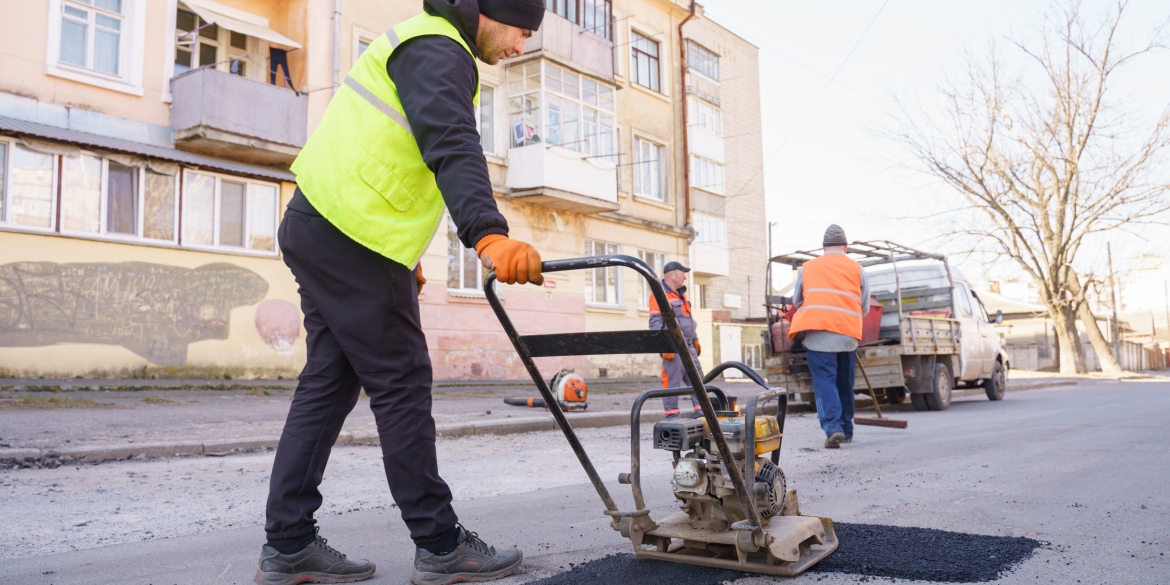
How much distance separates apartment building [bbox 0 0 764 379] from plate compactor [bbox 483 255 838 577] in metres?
12.0

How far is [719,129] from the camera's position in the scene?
31891 millimetres

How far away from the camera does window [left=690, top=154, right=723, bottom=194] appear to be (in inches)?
1159

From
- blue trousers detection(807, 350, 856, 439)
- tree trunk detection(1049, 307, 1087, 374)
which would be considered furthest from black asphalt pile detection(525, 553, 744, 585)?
tree trunk detection(1049, 307, 1087, 374)

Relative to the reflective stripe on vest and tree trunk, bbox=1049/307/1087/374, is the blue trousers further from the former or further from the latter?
tree trunk, bbox=1049/307/1087/374

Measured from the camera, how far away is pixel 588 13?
882 inches

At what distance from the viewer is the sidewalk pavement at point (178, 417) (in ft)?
20.7

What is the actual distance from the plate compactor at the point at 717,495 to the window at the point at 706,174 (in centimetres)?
2632

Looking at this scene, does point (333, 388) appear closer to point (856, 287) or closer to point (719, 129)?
point (856, 287)

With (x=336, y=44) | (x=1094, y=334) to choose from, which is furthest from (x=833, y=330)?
(x=1094, y=334)

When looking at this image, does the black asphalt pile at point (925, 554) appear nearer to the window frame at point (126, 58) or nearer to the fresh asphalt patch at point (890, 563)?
the fresh asphalt patch at point (890, 563)

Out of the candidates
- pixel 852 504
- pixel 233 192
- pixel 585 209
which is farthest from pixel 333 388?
pixel 585 209

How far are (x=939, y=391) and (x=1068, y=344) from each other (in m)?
21.1

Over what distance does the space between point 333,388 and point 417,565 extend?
25.4 inches

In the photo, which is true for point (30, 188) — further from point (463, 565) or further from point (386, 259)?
point (463, 565)
